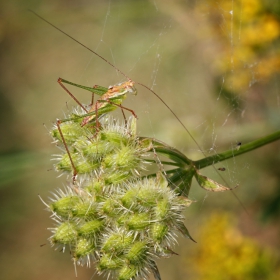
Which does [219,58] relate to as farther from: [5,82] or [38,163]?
[5,82]

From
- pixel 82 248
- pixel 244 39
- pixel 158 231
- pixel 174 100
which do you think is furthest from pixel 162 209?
pixel 174 100

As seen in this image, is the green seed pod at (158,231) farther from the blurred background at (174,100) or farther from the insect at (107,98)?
the blurred background at (174,100)

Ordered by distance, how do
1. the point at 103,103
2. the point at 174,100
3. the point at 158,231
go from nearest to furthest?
the point at 158,231, the point at 103,103, the point at 174,100

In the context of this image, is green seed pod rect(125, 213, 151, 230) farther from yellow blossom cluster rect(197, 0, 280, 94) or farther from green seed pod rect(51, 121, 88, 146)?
yellow blossom cluster rect(197, 0, 280, 94)

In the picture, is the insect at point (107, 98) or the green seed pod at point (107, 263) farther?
the insect at point (107, 98)

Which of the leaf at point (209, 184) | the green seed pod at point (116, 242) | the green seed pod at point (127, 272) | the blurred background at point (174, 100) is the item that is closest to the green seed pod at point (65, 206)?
the green seed pod at point (116, 242)

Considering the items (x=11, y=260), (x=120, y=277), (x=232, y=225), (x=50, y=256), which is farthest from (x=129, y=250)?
(x=11, y=260)

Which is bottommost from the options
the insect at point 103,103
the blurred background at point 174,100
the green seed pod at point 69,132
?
the blurred background at point 174,100

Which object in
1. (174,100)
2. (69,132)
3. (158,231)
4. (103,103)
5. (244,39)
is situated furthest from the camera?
(174,100)

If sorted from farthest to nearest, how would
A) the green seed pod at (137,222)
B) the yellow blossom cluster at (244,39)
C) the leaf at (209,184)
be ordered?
the yellow blossom cluster at (244,39)
the leaf at (209,184)
the green seed pod at (137,222)

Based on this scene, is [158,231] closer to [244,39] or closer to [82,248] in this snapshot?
[82,248]

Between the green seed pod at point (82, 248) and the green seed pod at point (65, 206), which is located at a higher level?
the green seed pod at point (65, 206)
